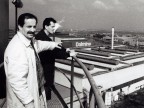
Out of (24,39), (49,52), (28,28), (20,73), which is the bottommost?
(20,73)

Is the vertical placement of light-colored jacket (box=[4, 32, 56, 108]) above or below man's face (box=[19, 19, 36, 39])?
below

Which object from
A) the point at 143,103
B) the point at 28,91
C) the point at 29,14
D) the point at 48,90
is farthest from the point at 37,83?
the point at 143,103

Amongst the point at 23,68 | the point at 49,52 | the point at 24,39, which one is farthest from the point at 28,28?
the point at 49,52

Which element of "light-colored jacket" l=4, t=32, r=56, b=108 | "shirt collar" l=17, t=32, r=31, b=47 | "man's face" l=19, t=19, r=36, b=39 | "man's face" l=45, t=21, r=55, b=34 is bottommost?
Result: "light-colored jacket" l=4, t=32, r=56, b=108

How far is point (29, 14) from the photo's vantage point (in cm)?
212

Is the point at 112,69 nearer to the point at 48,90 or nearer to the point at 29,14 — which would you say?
the point at 48,90

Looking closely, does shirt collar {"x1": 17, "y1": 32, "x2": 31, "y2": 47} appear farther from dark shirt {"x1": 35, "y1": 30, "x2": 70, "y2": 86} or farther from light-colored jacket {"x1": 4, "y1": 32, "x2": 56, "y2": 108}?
dark shirt {"x1": 35, "y1": 30, "x2": 70, "y2": 86}

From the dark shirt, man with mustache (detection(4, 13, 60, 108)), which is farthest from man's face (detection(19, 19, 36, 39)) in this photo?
the dark shirt

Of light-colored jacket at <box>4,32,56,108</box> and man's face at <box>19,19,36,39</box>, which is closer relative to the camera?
light-colored jacket at <box>4,32,56,108</box>

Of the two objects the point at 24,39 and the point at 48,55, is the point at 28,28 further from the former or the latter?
the point at 48,55

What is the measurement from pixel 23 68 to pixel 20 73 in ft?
0.21

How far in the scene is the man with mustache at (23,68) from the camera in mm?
1938

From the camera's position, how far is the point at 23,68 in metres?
1.99

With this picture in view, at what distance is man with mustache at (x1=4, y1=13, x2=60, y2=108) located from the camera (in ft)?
6.36
